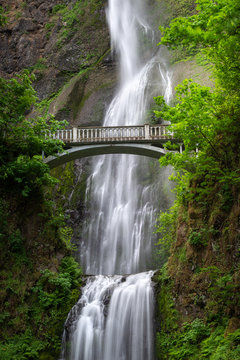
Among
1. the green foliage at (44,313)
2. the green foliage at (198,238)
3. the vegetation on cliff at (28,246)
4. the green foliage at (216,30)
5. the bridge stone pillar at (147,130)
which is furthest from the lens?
Answer: the bridge stone pillar at (147,130)

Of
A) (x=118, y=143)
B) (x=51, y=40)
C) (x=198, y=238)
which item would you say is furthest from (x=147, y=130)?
(x=51, y=40)

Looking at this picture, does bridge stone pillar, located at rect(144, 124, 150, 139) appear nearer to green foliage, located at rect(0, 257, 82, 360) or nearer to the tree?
the tree

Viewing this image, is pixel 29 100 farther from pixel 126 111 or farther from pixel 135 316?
pixel 126 111

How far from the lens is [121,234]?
873 inches

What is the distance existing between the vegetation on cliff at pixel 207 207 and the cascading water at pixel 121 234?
1397 millimetres

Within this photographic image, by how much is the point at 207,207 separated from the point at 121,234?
11459 mm

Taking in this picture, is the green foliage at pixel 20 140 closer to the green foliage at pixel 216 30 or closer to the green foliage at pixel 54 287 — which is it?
the green foliage at pixel 54 287

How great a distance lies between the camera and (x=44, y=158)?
17.4 meters

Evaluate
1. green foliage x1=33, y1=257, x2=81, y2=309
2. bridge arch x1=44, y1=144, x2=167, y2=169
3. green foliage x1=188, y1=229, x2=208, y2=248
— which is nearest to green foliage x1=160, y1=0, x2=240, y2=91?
green foliage x1=188, y1=229, x2=208, y2=248

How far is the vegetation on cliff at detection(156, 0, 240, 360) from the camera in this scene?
7.12 m

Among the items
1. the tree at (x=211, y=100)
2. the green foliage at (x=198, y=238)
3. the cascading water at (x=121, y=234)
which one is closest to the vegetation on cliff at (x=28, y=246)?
the cascading water at (x=121, y=234)

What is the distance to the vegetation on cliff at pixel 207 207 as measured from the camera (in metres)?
7.12

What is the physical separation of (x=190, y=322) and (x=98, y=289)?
5.49 metres

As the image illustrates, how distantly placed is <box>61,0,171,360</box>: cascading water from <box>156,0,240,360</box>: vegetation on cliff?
1397 mm
